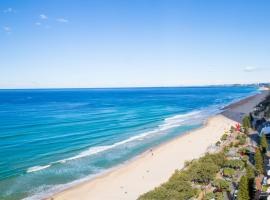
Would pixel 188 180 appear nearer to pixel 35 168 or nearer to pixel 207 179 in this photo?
Result: pixel 207 179

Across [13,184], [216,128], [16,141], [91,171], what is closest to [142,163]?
[91,171]

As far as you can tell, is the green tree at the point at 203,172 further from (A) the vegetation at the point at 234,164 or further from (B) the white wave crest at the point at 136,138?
(B) the white wave crest at the point at 136,138

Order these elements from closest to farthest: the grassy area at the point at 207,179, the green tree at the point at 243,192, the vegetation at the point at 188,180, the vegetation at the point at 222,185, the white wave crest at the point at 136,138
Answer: the green tree at the point at 243,192, the vegetation at the point at 188,180, the grassy area at the point at 207,179, the vegetation at the point at 222,185, the white wave crest at the point at 136,138

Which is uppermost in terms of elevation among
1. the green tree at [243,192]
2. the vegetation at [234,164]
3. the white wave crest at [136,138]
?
the green tree at [243,192]

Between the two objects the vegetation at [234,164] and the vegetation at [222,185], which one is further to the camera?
the vegetation at [234,164]

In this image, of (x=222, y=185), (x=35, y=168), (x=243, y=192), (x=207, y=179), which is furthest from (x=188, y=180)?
(x=35, y=168)

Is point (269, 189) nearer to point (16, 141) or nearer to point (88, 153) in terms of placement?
point (88, 153)

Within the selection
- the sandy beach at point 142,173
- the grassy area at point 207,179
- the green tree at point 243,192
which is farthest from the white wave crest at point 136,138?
the green tree at point 243,192

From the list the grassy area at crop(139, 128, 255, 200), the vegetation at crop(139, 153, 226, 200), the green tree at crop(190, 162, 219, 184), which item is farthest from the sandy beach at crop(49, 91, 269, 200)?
the green tree at crop(190, 162, 219, 184)

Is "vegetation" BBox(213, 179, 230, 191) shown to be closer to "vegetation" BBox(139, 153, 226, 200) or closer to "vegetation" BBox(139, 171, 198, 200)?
"vegetation" BBox(139, 153, 226, 200)
